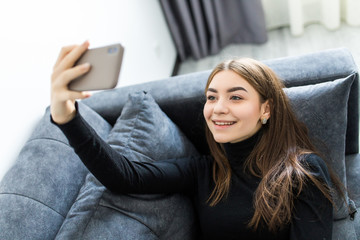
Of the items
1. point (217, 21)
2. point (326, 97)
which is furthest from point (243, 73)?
point (217, 21)

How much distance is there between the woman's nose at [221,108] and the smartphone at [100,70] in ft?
1.32

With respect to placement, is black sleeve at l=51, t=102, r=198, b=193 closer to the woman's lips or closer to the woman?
the woman

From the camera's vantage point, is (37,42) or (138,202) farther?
(37,42)

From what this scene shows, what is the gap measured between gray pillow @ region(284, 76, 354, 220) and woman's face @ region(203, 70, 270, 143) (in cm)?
17

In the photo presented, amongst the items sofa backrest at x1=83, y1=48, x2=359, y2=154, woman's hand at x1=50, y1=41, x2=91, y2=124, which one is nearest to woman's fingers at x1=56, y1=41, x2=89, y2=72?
woman's hand at x1=50, y1=41, x2=91, y2=124

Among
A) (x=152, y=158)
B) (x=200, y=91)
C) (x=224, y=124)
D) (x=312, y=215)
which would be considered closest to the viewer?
(x=312, y=215)

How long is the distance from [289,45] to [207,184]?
6.08 feet

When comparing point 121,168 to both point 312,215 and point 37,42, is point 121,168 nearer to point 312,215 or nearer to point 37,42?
point 312,215

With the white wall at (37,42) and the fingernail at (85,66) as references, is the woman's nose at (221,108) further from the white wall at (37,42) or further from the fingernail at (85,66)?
the white wall at (37,42)

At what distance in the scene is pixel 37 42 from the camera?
147 centimetres

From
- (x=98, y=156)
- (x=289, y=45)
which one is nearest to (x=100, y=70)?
(x=98, y=156)

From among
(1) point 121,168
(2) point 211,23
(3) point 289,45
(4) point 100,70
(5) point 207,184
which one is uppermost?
(4) point 100,70

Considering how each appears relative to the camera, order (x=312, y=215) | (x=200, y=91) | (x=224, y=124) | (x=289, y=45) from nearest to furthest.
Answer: (x=312, y=215) < (x=224, y=124) < (x=200, y=91) < (x=289, y=45)

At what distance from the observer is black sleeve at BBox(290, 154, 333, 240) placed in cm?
102
